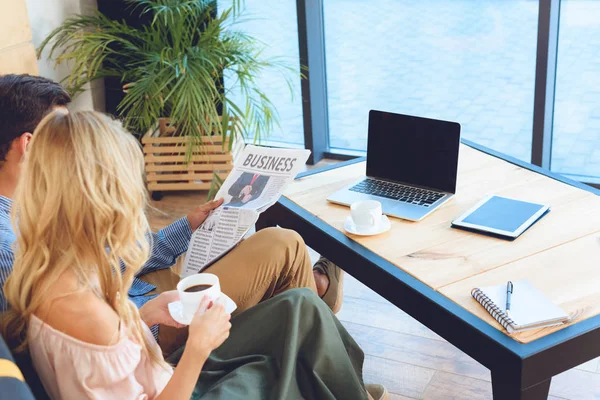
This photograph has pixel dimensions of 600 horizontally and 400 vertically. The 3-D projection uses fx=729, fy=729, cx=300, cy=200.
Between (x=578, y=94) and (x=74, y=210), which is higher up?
(x=74, y=210)

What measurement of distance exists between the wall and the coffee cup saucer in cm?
161

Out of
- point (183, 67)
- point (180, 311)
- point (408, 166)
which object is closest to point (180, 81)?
point (183, 67)

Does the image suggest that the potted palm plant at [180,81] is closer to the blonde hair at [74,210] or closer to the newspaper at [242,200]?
the newspaper at [242,200]

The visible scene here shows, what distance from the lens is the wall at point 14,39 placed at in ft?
8.92

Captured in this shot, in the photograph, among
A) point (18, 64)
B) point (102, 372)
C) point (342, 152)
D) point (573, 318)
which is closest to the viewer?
point (102, 372)

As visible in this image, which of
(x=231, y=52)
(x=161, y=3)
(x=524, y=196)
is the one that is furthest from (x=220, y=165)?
(x=524, y=196)

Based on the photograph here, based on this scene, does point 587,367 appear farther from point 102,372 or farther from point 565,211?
point 102,372

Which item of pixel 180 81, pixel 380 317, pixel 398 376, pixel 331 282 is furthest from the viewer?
pixel 180 81

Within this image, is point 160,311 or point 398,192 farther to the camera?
point 398,192

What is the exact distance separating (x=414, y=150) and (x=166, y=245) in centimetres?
74

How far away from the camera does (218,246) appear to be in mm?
1914

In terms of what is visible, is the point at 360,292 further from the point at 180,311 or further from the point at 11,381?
the point at 11,381

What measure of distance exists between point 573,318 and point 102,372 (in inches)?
34.5

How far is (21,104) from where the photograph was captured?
1595 millimetres
